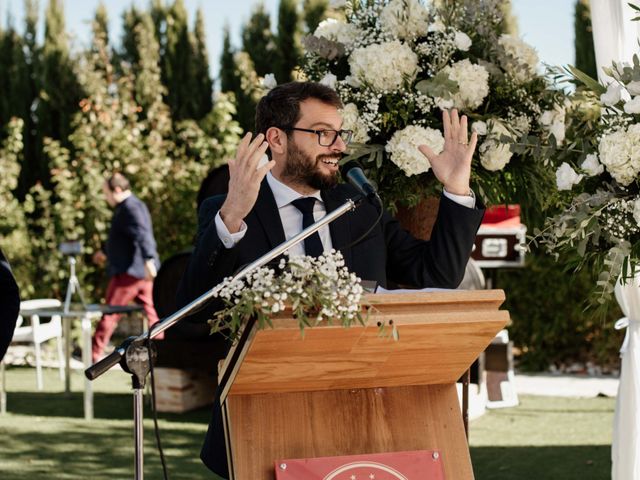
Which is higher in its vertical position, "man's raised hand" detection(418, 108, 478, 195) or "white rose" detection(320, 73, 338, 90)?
"white rose" detection(320, 73, 338, 90)

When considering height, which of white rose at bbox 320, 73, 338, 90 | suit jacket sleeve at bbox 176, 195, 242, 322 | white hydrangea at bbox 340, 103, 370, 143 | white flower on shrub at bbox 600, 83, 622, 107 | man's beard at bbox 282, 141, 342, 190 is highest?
white rose at bbox 320, 73, 338, 90

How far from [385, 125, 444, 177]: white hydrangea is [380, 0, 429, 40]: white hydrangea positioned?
45 cm

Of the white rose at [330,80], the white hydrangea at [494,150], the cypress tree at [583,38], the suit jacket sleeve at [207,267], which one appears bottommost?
the suit jacket sleeve at [207,267]

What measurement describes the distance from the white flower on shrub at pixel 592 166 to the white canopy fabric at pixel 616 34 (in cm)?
85

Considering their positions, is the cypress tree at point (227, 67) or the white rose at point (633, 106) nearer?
the white rose at point (633, 106)

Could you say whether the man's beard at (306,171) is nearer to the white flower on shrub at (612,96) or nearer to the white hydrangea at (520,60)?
the white flower on shrub at (612,96)

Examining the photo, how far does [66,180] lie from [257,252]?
32.4 ft

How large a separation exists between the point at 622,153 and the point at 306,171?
1016mm

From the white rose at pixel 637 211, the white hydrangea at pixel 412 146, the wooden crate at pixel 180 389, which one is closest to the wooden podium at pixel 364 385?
the white rose at pixel 637 211

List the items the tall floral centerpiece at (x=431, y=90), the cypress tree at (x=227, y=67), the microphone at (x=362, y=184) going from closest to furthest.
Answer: the microphone at (x=362, y=184)
the tall floral centerpiece at (x=431, y=90)
the cypress tree at (x=227, y=67)

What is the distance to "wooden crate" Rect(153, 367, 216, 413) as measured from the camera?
8.33 m

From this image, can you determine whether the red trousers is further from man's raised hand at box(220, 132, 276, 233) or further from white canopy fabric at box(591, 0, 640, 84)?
man's raised hand at box(220, 132, 276, 233)

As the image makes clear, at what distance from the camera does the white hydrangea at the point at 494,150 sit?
418 centimetres

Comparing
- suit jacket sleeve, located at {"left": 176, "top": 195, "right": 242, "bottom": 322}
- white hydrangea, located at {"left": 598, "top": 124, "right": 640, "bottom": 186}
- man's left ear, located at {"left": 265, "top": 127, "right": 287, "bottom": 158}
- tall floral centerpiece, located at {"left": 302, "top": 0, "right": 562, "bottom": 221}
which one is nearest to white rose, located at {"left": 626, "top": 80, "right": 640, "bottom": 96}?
white hydrangea, located at {"left": 598, "top": 124, "right": 640, "bottom": 186}
